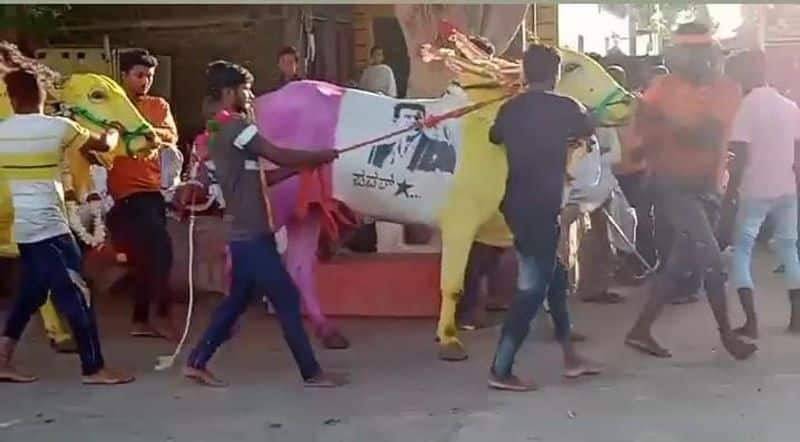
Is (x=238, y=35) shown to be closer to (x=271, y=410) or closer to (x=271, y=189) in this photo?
(x=271, y=189)

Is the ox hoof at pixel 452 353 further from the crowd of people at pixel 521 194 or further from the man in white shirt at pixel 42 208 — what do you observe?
the man in white shirt at pixel 42 208

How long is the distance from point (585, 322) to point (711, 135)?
1940 millimetres

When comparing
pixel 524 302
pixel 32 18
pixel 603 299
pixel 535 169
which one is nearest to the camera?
pixel 535 169

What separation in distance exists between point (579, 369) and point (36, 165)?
293 centimetres

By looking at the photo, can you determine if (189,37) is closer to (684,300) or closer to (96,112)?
(684,300)

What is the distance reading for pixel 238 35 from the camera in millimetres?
14148

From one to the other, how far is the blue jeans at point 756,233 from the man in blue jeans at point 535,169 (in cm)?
164

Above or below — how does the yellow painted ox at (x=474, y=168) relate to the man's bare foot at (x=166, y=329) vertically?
above

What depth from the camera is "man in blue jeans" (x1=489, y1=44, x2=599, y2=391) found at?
6.63 m

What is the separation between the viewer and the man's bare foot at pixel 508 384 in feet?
22.5

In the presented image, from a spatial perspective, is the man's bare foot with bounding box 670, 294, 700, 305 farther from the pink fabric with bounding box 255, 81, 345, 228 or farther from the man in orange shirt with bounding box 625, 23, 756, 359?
the pink fabric with bounding box 255, 81, 345, 228

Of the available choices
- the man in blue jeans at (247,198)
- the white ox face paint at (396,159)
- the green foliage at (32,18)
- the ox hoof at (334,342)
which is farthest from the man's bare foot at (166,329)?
the green foliage at (32,18)

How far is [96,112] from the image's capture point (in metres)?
7.42

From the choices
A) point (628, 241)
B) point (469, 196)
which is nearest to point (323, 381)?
point (469, 196)
